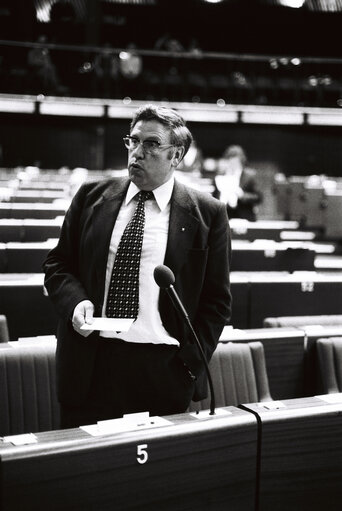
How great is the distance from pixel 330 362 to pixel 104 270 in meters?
1.57

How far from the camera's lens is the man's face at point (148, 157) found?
2.00 meters

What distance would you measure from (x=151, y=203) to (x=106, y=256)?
203 millimetres

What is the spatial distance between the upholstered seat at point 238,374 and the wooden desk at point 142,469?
1249 millimetres

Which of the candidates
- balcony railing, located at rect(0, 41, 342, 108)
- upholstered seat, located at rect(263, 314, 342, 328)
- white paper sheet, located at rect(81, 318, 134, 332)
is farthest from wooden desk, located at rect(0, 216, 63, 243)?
balcony railing, located at rect(0, 41, 342, 108)

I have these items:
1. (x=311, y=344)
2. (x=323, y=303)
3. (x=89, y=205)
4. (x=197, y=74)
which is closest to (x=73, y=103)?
(x=197, y=74)

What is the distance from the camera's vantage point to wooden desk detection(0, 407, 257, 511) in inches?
55.6

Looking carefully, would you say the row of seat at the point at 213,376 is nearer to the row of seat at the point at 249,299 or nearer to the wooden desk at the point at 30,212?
the row of seat at the point at 249,299

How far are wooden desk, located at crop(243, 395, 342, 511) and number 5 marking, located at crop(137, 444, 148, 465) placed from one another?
286 millimetres

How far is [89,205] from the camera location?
6.86 ft

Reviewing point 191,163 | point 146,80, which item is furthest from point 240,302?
point 146,80

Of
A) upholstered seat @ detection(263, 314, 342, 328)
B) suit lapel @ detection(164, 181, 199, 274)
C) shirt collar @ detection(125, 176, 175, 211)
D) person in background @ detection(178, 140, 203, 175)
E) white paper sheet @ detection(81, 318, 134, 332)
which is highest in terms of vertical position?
person in background @ detection(178, 140, 203, 175)

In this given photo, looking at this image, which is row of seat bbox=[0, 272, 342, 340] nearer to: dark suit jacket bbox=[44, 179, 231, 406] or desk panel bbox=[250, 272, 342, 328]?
desk panel bbox=[250, 272, 342, 328]

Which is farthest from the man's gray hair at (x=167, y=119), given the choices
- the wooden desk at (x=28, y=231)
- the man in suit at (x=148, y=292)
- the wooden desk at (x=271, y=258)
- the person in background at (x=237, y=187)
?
the person in background at (x=237, y=187)

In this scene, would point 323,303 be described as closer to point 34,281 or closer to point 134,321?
point 34,281
